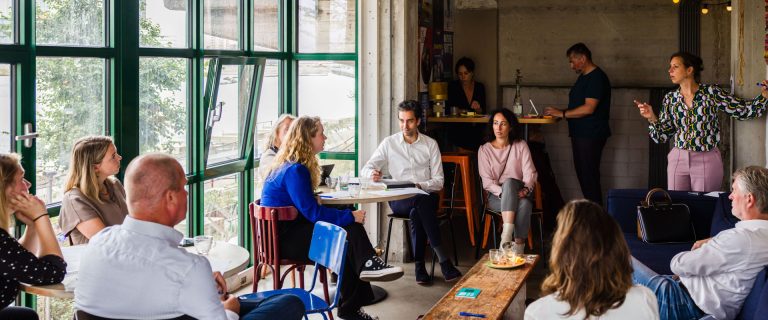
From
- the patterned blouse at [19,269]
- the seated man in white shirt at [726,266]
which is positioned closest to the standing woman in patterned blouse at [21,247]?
the patterned blouse at [19,269]

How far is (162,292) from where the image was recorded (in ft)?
9.98

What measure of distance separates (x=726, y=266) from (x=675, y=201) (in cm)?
Answer: 254

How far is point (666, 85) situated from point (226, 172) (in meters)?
5.45

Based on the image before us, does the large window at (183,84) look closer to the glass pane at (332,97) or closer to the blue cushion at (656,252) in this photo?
the glass pane at (332,97)

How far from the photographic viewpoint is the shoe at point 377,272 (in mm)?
5777

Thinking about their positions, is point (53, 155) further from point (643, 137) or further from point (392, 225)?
point (643, 137)

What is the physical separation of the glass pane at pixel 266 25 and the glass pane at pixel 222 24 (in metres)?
0.28

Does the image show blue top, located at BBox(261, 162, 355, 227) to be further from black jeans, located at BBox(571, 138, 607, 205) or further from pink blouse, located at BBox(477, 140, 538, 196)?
black jeans, located at BBox(571, 138, 607, 205)

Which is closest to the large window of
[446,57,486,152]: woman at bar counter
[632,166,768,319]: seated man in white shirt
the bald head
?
the bald head

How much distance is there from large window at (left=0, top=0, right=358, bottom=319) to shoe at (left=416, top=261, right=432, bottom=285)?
1.29 metres

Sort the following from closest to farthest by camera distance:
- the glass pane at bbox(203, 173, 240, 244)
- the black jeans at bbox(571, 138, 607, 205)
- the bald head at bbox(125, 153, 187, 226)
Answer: the bald head at bbox(125, 153, 187, 226)
the glass pane at bbox(203, 173, 240, 244)
the black jeans at bbox(571, 138, 607, 205)

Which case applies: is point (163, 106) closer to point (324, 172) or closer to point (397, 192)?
point (324, 172)

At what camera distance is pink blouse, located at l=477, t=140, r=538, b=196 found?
7.70 metres

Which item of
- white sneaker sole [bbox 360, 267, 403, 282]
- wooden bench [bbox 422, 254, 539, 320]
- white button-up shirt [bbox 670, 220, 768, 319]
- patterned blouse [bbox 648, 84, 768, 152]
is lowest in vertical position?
white sneaker sole [bbox 360, 267, 403, 282]
